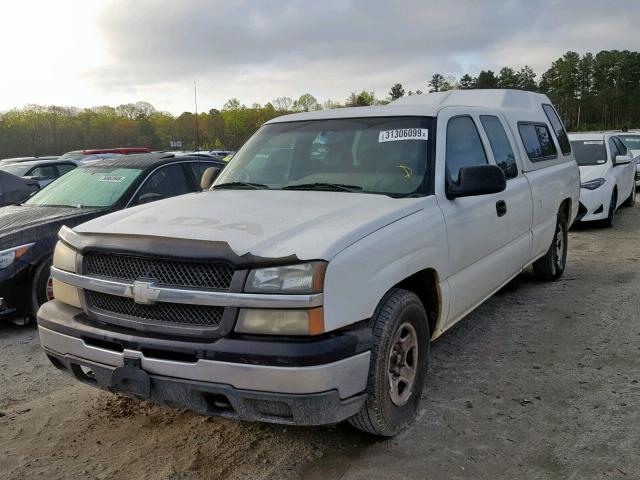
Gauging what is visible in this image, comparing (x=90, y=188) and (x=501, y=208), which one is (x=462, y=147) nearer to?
(x=501, y=208)

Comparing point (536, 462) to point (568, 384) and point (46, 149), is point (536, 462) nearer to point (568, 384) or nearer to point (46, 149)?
point (568, 384)

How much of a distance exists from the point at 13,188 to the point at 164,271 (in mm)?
7358

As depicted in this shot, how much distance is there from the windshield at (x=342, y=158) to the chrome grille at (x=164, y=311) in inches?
55.6

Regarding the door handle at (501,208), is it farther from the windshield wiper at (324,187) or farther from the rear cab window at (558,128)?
the rear cab window at (558,128)

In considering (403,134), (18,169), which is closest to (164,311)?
(403,134)

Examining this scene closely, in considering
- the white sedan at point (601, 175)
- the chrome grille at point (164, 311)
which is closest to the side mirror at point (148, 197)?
the chrome grille at point (164, 311)

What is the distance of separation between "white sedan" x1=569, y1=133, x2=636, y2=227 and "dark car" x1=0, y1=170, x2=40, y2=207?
359 inches

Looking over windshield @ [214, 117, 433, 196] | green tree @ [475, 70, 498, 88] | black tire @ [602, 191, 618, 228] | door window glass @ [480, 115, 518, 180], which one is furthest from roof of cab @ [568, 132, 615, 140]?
green tree @ [475, 70, 498, 88]

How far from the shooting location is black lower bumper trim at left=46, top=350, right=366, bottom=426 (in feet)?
8.43

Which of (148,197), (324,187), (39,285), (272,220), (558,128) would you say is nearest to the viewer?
(272,220)

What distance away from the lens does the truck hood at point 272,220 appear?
8.82ft

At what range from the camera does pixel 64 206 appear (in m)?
6.16

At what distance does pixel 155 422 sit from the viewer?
3498mm

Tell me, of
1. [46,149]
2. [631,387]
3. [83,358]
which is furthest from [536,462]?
[46,149]
